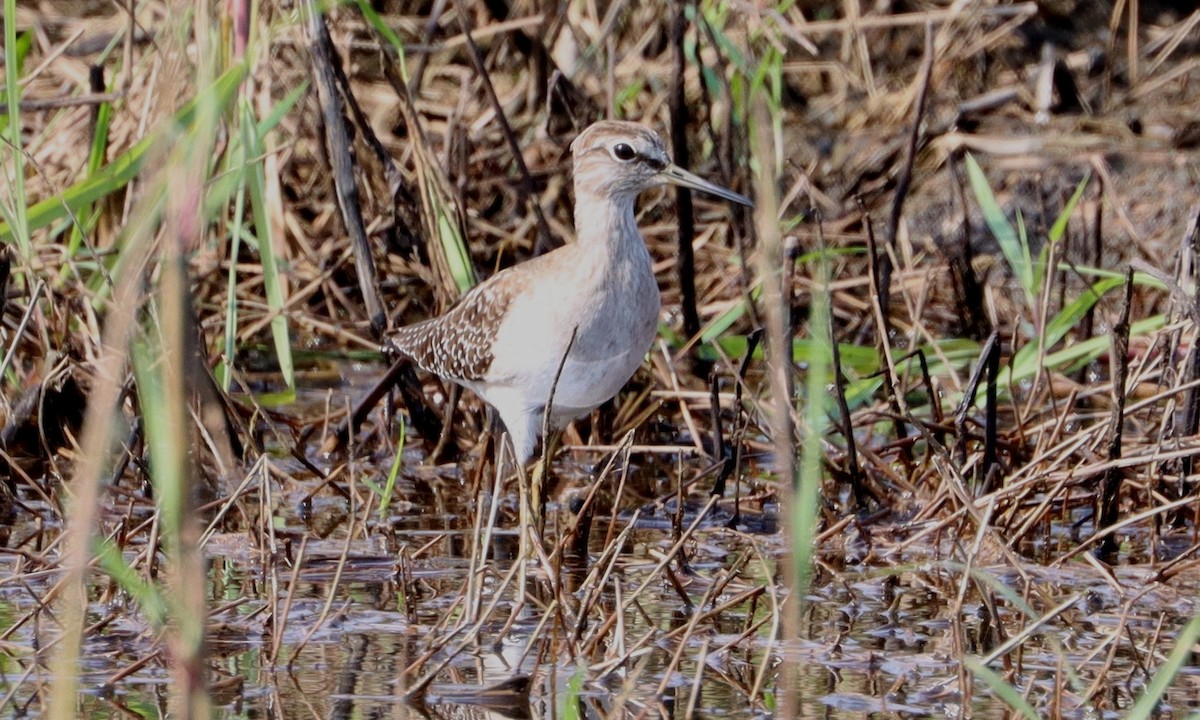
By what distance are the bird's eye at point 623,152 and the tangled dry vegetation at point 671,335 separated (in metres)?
0.59

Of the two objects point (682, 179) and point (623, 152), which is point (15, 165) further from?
point (682, 179)

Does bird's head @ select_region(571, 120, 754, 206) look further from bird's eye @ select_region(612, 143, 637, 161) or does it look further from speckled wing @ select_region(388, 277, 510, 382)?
speckled wing @ select_region(388, 277, 510, 382)

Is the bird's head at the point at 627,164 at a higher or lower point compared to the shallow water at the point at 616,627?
higher

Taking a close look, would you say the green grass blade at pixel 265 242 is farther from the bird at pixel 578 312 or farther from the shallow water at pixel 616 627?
the shallow water at pixel 616 627

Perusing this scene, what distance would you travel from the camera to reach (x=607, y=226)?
5.62m

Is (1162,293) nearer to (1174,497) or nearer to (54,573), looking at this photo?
(1174,497)

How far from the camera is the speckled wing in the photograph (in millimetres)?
5739

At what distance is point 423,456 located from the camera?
6426mm

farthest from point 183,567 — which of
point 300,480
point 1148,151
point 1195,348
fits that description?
point 1148,151

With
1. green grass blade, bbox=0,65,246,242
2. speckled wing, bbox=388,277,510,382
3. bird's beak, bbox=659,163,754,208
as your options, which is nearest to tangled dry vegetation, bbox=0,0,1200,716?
green grass blade, bbox=0,65,246,242

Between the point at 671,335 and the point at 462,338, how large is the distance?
1.05 metres

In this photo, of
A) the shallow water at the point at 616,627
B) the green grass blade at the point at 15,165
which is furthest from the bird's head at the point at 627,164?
the green grass blade at the point at 15,165

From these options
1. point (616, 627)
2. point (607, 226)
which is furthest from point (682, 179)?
point (616, 627)

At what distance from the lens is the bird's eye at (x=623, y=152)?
5695mm
